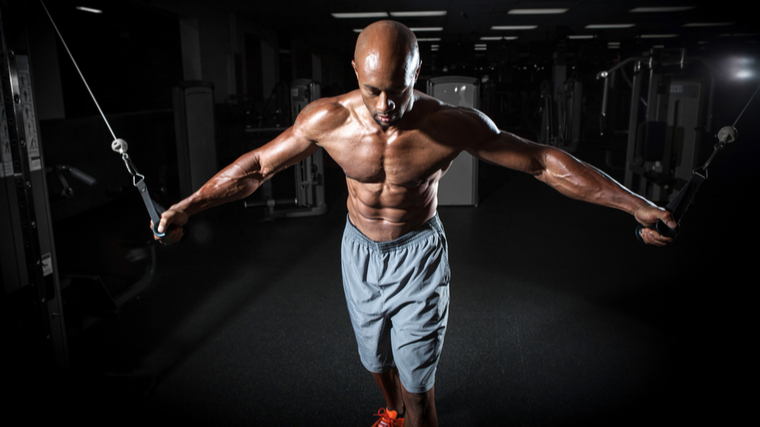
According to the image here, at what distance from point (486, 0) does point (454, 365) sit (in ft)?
24.2

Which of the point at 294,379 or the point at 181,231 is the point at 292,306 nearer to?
the point at 294,379

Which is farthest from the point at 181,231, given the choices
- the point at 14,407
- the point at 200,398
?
the point at 14,407

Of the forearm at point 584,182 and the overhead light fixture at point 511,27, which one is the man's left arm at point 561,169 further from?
the overhead light fixture at point 511,27

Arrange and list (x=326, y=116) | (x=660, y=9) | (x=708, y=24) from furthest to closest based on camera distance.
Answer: (x=708, y=24) < (x=660, y=9) < (x=326, y=116)

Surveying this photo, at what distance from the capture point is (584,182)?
1274mm

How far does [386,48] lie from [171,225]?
2.47 feet

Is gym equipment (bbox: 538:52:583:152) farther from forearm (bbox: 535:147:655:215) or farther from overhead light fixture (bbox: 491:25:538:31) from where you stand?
forearm (bbox: 535:147:655:215)

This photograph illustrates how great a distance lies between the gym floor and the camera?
182 centimetres

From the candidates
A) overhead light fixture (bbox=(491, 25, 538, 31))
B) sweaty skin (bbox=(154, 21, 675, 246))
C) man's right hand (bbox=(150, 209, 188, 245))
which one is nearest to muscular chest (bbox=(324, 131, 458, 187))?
sweaty skin (bbox=(154, 21, 675, 246))

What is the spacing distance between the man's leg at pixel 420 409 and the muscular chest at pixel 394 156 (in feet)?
2.13

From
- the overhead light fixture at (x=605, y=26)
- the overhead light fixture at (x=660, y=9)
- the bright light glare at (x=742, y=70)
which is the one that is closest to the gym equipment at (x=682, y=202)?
the bright light glare at (x=742, y=70)

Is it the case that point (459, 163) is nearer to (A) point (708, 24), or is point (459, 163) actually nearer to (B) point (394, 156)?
(B) point (394, 156)

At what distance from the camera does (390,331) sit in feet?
5.14

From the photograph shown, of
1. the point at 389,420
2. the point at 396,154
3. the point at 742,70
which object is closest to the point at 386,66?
the point at 396,154
